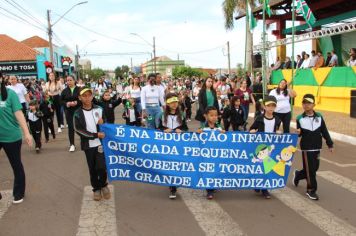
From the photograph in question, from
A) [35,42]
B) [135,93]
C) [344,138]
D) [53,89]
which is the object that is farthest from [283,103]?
[35,42]

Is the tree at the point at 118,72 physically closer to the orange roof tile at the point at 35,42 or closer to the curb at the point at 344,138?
the orange roof tile at the point at 35,42

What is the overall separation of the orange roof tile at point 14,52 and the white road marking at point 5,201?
37.8 meters

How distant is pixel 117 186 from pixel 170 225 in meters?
1.91

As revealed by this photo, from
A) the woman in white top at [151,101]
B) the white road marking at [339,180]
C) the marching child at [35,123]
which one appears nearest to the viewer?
the white road marking at [339,180]

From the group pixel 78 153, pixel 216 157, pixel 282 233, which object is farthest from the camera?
pixel 78 153

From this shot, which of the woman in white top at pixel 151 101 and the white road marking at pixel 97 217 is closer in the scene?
the white road marking at pixel 97 217

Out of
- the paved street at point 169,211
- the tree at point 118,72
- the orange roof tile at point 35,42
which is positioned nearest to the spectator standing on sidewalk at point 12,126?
the paved street at point 169,211

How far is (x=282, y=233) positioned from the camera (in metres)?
4.27

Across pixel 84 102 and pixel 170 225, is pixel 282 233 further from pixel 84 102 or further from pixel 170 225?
pixel 84 102

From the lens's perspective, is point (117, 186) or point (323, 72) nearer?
point (117, 186)

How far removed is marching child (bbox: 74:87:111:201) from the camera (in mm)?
5375

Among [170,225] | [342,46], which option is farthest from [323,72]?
[170,225]

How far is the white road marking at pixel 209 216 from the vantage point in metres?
4.35

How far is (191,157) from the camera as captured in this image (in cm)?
549
